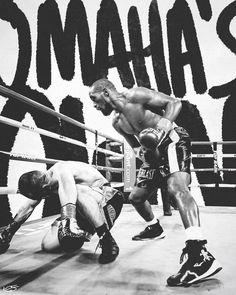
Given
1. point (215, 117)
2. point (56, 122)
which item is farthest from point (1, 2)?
point (215, 117)

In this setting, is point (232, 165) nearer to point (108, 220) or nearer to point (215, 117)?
point (215, 117)

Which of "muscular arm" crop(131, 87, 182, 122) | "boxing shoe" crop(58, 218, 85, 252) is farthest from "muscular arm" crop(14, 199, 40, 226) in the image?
"muscular arm" crop(131, 87, 182, 122)

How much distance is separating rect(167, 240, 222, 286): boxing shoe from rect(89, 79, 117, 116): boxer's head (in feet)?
2.93

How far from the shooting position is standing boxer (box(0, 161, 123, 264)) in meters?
1.35

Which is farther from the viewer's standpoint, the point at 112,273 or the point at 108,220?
the point at 108,220

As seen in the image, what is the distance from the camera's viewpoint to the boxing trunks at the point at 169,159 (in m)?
1.51

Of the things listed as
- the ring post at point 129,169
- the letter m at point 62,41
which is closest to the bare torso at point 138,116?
the ring post at point 129,169

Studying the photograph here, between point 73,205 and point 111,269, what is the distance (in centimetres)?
35

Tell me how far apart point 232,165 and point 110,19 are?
3333mm

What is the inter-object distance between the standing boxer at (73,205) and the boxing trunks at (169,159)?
248 millimetres

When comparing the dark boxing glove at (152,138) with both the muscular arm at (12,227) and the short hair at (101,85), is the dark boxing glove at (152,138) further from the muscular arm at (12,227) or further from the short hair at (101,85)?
the muscular arm at (12,227)

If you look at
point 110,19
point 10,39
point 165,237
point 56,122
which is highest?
point 110,19

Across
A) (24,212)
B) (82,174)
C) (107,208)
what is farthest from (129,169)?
(24,212)

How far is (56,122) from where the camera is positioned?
14.8 feet
